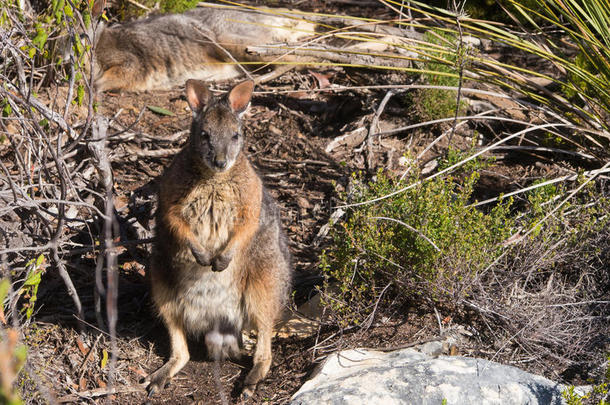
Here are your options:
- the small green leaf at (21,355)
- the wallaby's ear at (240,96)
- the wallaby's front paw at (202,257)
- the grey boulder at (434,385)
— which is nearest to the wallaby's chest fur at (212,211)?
the wallaby's front paw at (202,257)

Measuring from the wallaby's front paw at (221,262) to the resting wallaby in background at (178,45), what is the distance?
3.95 metres

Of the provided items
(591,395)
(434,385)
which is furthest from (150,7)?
(591,395)

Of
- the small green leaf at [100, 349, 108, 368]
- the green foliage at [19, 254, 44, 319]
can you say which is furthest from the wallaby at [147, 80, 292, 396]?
the green foliage at [19, 254, 44, 319]

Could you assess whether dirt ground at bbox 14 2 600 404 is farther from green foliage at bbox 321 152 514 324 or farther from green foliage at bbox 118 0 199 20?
green foliage at bbox 118 0 199 20

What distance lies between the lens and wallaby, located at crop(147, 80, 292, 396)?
3.92 m

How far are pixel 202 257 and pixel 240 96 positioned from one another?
1.00 m

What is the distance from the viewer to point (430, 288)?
3934 mm

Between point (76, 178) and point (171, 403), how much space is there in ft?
6.13

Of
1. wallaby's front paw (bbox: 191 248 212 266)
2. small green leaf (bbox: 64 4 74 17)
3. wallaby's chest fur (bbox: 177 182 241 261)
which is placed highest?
small green leaf (bbox: 64 4 74 17)

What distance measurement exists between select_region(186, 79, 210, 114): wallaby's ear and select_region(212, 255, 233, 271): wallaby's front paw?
0.91m

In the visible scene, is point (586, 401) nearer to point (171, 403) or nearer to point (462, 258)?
point (462, 258)

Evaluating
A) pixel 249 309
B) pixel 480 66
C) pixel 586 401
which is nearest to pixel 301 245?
pixel 249 309

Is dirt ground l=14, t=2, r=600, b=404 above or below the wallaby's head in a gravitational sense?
below

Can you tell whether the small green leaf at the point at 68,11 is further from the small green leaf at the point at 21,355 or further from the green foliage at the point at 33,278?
the small green leaf at the point at 21,355
